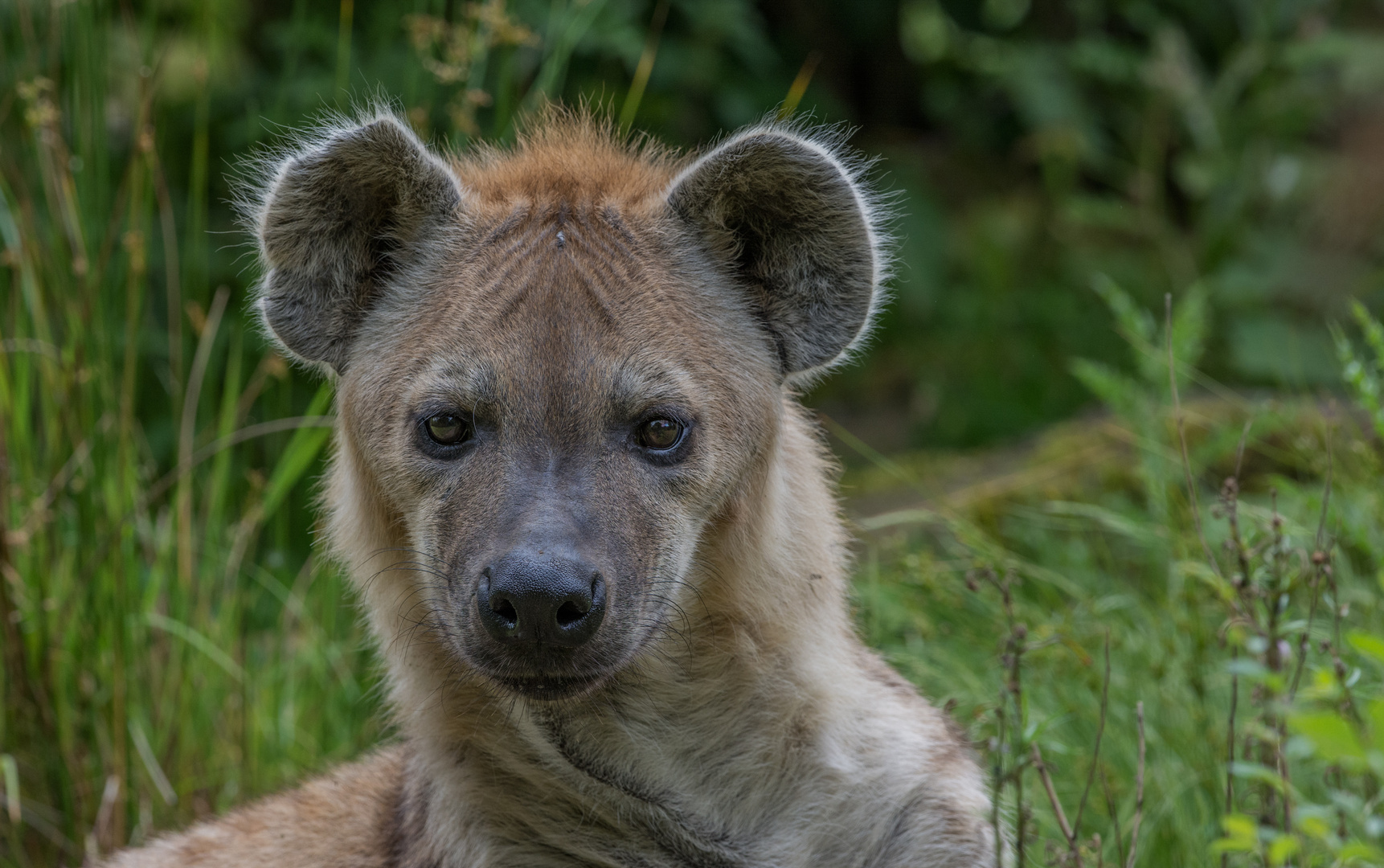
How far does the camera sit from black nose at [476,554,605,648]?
8.95 ft

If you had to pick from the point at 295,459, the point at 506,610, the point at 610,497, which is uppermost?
the point at 610,497

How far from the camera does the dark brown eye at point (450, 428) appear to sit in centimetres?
313

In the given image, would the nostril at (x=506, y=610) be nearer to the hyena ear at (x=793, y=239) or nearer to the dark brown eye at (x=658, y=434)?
the dark brown eye at (x=658, y=434)

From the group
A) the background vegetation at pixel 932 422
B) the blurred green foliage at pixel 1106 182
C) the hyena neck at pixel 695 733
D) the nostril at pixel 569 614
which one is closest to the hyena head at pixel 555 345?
the nostril at pixel 569 614

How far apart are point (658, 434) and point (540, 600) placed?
1.80 ft

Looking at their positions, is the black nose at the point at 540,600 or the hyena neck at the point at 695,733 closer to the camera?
the black nose at the point at 540,600

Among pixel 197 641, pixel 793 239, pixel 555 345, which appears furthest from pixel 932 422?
pixel 555 345

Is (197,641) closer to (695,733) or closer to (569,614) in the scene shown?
(695,733)

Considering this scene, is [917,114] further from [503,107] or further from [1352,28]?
[503,107]

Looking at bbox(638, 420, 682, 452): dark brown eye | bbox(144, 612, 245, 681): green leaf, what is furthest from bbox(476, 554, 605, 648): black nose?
bbox(144, 612, 245, 681): green leaf

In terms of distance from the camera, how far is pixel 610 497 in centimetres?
299

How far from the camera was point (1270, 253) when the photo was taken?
26.3 feet

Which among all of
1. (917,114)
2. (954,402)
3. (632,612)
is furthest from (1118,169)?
(632,612)

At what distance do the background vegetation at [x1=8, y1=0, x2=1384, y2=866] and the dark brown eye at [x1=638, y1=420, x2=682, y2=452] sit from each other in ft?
2.44
